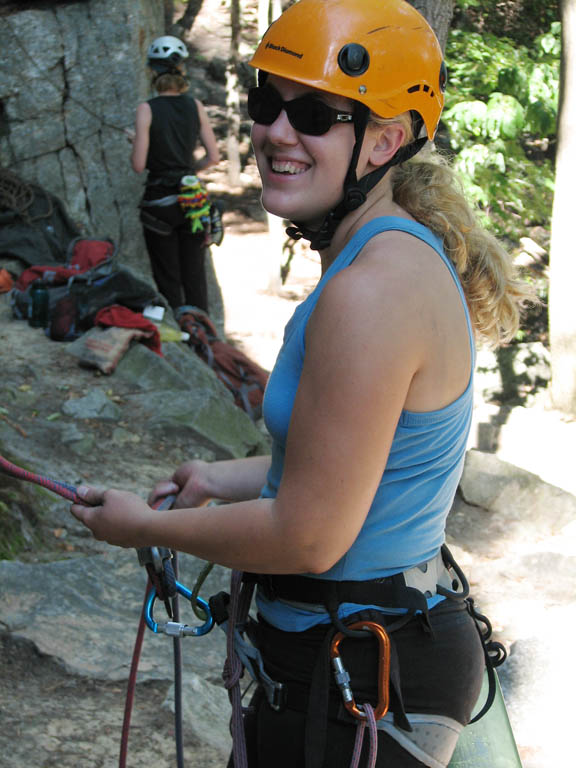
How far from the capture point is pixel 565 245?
9.65 metres

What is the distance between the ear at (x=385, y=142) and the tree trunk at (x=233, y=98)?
12.2 metres

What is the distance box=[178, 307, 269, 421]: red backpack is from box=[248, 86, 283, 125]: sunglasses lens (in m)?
6.09

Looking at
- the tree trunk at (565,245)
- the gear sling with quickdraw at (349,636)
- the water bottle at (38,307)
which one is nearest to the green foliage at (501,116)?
the tree trunk at (565,245)

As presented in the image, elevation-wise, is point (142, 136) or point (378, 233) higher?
point (378, 233)

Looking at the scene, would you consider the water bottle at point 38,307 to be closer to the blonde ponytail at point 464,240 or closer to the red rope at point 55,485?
the red rope at point 55,485

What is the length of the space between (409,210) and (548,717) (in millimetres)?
2561

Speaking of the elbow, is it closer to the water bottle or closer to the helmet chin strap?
the helmet chin strap

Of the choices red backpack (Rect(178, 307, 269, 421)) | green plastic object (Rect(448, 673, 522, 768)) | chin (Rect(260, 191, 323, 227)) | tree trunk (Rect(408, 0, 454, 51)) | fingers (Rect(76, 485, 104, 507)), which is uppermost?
chin (Rect(260, 191, 323, 227))

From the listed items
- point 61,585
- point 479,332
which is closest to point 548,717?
point 61,585

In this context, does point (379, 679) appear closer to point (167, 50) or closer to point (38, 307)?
point (38, 307)

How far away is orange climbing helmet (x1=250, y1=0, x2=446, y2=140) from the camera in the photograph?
1.49 meters

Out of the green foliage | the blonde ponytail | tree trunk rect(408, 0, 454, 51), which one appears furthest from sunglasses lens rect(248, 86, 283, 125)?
the green foliage

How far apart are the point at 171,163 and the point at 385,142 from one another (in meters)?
Answer: 6.31

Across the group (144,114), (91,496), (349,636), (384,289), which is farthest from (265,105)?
(144,114)
